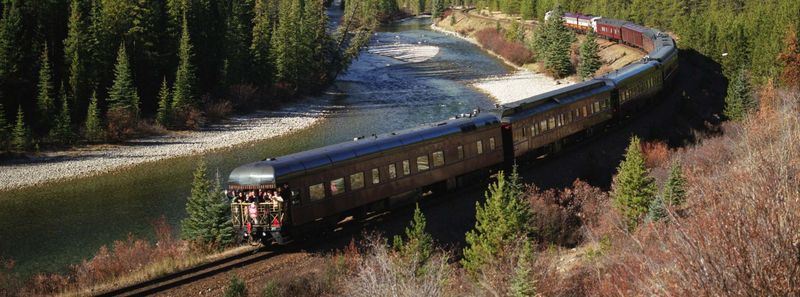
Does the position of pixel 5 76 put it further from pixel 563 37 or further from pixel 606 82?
pixel 563 37

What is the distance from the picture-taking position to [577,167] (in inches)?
1345

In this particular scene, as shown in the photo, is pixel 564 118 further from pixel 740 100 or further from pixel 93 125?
pixel 93 125

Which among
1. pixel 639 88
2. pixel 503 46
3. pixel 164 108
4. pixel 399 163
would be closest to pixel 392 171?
pixel 399 163

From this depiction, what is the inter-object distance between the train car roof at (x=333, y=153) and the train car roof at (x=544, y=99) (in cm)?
291

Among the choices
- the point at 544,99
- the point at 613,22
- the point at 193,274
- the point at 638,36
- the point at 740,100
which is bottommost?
the point at 193,274

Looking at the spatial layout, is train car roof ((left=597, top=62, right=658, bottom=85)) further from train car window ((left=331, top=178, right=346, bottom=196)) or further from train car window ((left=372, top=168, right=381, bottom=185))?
train car window ((left=331, top=178, right=346, bottom=196))

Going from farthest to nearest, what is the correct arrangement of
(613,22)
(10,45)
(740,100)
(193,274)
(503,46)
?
(503,46), (613,22), (10,45), (740,100), (193,274)

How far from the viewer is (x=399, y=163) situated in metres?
24.9

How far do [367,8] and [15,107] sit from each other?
106561 millimetres

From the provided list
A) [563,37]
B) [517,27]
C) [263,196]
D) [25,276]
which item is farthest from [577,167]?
[517,27]

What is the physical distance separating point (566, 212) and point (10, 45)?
39.9 m

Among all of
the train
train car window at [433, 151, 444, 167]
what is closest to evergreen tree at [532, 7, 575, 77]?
the train

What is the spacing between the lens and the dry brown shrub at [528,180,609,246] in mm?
24406

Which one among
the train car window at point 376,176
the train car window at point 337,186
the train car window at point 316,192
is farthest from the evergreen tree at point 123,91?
the train car window at point 316,192
